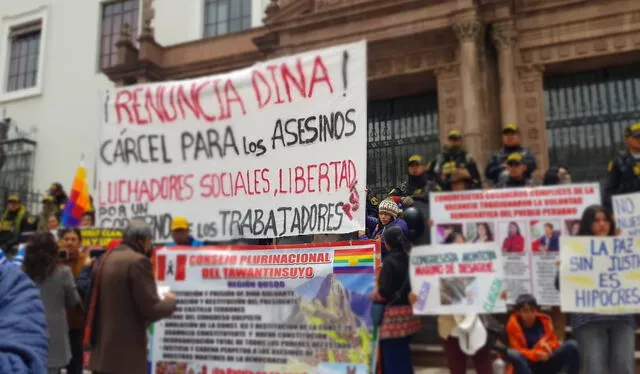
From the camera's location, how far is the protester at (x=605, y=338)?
13.5 ft

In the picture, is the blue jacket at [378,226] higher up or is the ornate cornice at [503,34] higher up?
the ornate cornice at [503,34]

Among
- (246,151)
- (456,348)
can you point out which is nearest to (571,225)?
(456,348)

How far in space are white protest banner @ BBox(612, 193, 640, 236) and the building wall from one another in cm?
1332

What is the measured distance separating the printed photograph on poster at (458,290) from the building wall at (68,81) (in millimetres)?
12988

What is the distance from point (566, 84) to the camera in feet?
35.4

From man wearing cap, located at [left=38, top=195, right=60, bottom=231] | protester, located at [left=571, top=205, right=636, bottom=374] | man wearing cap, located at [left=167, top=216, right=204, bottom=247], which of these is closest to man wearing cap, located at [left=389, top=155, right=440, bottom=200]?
protester, located at [left=571, top=205, right=636, bottom=374]

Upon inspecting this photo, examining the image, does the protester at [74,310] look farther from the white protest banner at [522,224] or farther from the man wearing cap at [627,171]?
the man wearing cap at [627,171]

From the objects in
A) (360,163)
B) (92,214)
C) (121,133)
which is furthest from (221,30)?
(360,163)

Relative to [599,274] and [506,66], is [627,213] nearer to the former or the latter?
[599,274]

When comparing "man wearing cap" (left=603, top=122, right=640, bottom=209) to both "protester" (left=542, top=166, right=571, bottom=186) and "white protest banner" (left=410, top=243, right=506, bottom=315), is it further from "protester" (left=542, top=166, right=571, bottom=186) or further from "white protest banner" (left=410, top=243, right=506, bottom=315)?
"white protest banner" (left=410, top=243, right=506, bottom=315)

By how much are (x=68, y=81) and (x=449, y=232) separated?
16.0 metres

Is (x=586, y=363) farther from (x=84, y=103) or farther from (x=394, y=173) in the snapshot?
(x=84, y=103)

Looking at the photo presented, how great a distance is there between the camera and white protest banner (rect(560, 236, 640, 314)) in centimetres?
420

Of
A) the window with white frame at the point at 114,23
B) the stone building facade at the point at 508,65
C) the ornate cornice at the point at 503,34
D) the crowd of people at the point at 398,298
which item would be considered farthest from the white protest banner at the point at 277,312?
the window with white frame at the point at 114,23
